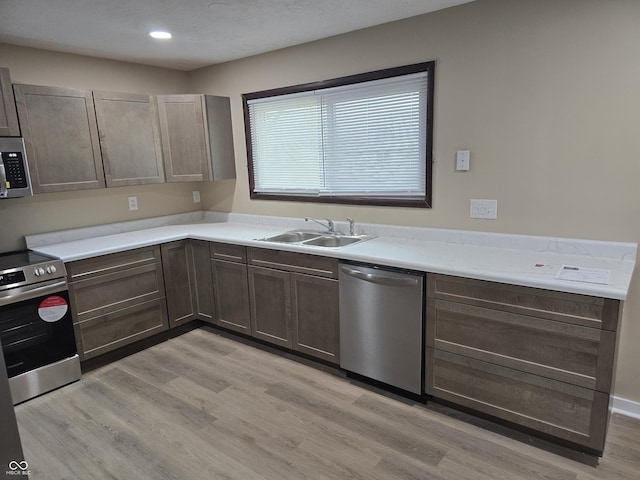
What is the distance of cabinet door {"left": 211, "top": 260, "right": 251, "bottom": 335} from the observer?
10.7 feet

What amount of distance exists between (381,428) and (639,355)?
1463 millimetres

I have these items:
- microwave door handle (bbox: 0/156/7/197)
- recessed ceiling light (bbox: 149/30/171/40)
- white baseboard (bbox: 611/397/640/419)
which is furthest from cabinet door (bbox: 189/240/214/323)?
white baseboard (bbox: 611/397/640/419)

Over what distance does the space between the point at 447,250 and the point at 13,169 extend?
286 cm

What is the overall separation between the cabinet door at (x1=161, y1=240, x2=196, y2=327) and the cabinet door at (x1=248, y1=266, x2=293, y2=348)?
0.70m

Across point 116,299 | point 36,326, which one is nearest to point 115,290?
point 116,299

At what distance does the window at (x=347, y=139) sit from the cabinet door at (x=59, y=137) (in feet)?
4.20

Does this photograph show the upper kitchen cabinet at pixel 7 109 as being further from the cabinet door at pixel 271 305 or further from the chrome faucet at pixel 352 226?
the chrome faucet at pixel 352 226

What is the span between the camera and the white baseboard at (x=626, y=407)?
2.28 m

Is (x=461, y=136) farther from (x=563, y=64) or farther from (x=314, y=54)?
(x=314, y=54)

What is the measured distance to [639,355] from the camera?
225 cm

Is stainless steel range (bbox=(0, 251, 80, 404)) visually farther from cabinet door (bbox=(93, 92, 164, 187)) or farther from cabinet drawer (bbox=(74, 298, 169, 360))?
cabinet door (bbox=(93, 92, 164, 187))

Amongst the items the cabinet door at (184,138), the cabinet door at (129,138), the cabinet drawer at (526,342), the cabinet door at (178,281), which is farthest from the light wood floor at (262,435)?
the cabinet door at (184,138)

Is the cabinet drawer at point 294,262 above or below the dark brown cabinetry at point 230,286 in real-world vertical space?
above

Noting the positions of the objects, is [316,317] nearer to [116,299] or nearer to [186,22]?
[116,299]
